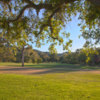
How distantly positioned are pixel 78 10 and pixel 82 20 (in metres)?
0.68

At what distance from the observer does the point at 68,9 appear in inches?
291

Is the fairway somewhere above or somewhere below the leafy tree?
below

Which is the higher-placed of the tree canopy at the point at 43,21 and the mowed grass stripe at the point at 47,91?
the tree canopy at the point at 43,21

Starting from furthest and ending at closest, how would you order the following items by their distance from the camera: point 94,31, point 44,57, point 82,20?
1. point 44,57
2. point 82,20
3. point 94,31

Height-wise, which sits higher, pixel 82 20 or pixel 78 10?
pixel 78 10

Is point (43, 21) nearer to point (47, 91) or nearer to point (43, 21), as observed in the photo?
point (43, 21)

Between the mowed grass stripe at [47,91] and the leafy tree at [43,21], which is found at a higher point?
the leafy tree at [43,21]

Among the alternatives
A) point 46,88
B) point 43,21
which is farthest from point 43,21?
point 46,88

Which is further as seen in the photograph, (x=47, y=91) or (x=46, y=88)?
(x=46, y=88)

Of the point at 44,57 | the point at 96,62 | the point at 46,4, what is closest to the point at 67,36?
the point at 46,4

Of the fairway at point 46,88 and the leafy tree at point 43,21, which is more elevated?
the leafy tree at point 43,21

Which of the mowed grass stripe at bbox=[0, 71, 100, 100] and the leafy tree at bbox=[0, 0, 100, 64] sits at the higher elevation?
the leafy tree at bbox=[0, 0, 100, 64]

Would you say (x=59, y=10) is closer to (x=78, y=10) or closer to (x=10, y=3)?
(x=78, y=10)

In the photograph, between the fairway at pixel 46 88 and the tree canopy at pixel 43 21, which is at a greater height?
the tree canopy at pixel 43 21
